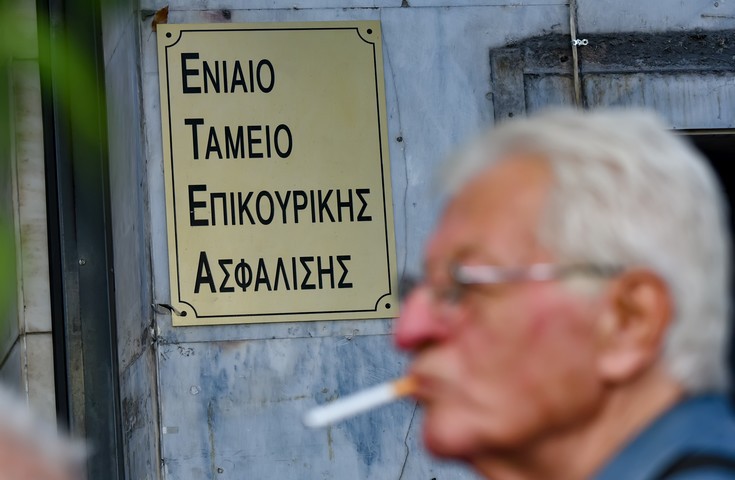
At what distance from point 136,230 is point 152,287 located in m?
0.30

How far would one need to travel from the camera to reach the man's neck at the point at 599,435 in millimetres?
2041

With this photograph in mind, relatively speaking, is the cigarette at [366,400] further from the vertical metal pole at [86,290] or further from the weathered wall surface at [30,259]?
the weathered wall surface at [30,259]

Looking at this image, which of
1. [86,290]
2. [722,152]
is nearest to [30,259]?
[86,290]

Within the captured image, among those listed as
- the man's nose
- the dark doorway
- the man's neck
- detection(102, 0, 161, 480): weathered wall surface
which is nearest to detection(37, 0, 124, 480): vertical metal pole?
detection(102, 0, 161, 480): weathered wall surface

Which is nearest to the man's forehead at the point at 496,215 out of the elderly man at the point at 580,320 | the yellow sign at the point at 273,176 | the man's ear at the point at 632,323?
the elderly man at the point at 580,320

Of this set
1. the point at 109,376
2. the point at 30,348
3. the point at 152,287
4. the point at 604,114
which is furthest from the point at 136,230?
the point at 604,114

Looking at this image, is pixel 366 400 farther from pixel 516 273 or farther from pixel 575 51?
pixel 575 51

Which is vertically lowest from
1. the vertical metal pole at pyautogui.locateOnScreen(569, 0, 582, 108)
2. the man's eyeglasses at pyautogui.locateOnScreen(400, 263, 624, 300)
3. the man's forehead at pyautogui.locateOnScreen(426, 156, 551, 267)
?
the man's eyeglasses at pyautogui.locateOnScreen(400, 263, 624, 300)

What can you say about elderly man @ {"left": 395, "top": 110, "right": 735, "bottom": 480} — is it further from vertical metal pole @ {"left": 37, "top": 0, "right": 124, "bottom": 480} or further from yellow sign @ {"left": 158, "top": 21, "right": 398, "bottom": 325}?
vertical metal pole @ {"left": 37, "top": 0, "right": 124, "bottom": 480}

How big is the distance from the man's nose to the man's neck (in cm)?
17

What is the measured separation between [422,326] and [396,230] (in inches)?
125

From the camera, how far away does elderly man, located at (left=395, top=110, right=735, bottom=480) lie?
2.02 meters

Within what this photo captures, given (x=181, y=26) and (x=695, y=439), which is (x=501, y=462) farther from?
(x=181, y=26)

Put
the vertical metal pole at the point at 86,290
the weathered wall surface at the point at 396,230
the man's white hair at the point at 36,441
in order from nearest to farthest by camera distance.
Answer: the man's white hair at the point at 36,441 < the weathered wall surface at the point at 396,230 < the vertical metal pole at the point at 86,290
